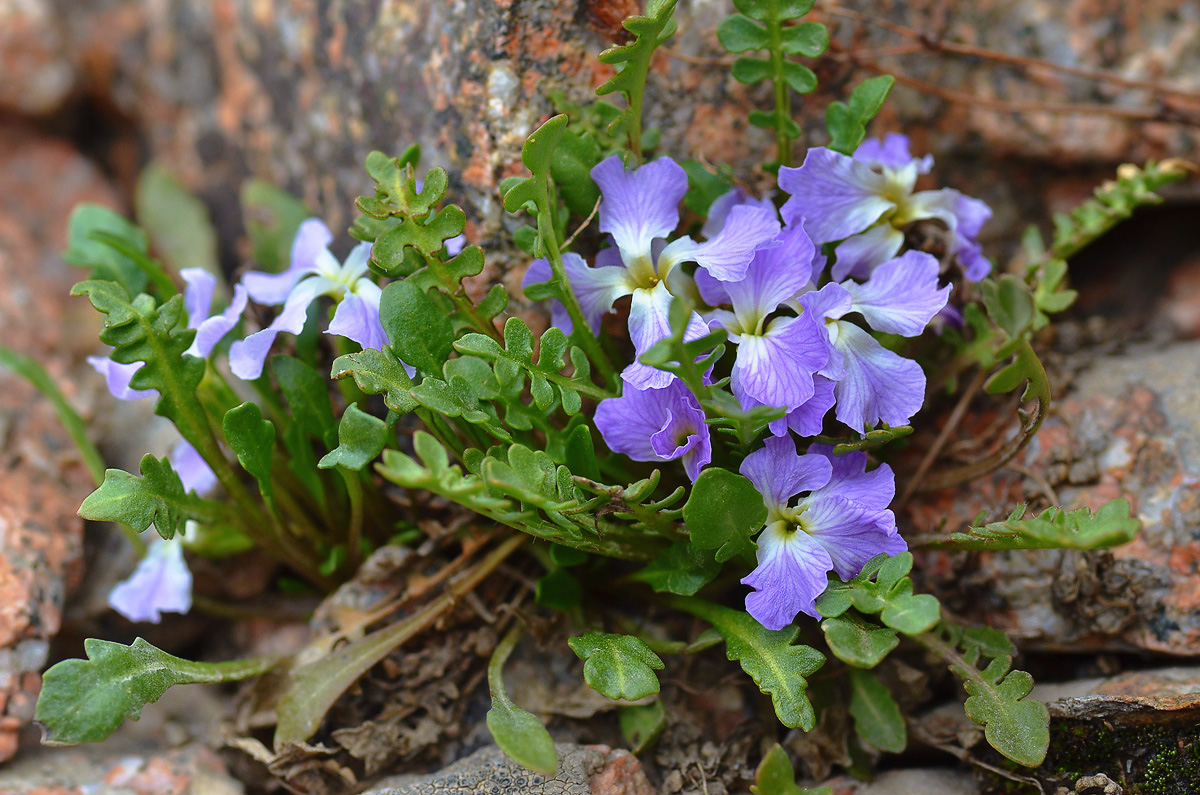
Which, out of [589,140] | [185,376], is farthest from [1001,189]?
[185,376]

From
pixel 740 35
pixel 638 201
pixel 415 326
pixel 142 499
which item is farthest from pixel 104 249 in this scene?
pixel 740 35

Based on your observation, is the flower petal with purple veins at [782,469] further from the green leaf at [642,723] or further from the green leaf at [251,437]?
the green leaf at [251,437]

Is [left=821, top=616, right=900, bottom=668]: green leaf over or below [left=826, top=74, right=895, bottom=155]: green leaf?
below

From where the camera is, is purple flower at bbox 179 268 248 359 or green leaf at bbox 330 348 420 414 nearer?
green leaf at bbox 330 348 420 414

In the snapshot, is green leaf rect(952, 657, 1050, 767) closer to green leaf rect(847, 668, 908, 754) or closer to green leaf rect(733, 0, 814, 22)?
green leaf rect(847, 668, 908, 754)

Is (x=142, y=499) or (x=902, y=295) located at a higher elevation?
(x=902, y=295)

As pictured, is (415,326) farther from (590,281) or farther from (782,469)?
(782,469)

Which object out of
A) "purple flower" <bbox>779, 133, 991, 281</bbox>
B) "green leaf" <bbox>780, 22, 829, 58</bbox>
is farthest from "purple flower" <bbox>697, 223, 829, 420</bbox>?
"green leaf" <bbox>780, 22, 829, 58</bbox>
